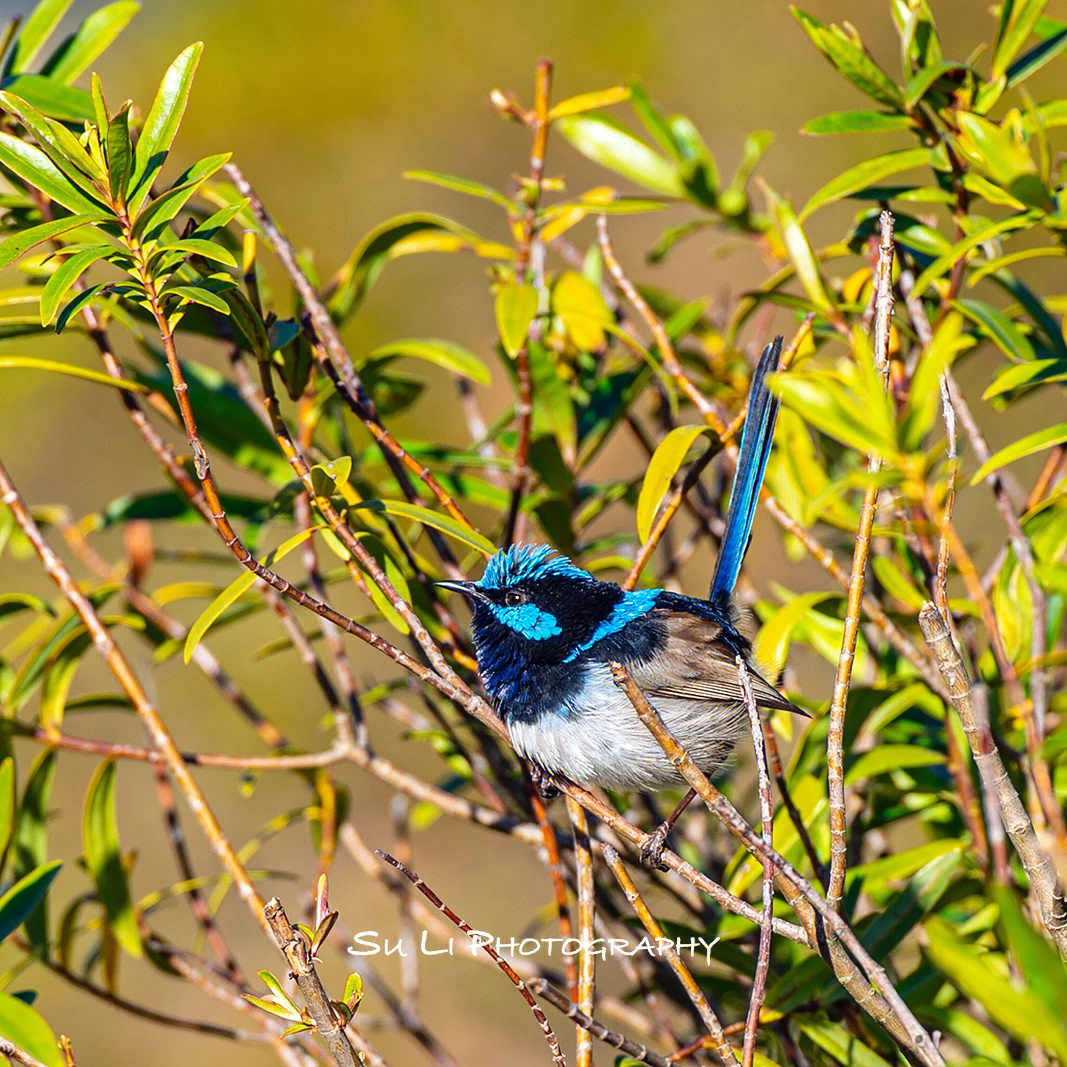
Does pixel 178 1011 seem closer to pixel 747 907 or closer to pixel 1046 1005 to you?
pixel 747 907

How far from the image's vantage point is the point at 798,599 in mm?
2254

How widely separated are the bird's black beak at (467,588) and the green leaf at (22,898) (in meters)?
0.87

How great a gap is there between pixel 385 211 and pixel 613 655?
458cm

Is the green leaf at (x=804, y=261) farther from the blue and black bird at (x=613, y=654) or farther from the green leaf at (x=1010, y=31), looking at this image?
the green leaf at (x=1010, y=31)

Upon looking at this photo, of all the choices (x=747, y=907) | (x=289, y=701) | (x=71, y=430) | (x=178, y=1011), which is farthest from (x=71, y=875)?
(x=747, y=907)

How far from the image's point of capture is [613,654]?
2672 millimetres

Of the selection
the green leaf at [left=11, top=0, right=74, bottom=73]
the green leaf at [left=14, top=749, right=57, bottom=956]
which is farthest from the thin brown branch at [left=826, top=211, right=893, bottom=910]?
the green leaf at [left=11, top=0, right=74, bottom=73]

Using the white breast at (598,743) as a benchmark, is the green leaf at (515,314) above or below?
above

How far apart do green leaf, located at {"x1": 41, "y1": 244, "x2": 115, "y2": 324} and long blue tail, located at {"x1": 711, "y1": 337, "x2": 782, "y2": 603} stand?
122 cm

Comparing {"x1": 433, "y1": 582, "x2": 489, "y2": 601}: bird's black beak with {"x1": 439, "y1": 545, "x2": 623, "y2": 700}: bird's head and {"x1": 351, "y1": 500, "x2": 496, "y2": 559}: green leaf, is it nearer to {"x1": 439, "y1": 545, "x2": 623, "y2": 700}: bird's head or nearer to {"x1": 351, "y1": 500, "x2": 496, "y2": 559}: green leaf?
{"x1": 439, "y1": 545, "x2": 623, "y2": 700}: bird's head

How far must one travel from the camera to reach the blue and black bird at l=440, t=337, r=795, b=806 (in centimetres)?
235

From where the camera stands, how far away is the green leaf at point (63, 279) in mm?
1597

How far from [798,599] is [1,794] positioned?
158 cm

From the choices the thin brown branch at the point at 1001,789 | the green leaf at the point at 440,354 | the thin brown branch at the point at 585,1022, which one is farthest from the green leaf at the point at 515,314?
the thin brown branch at the point at 585,1022
